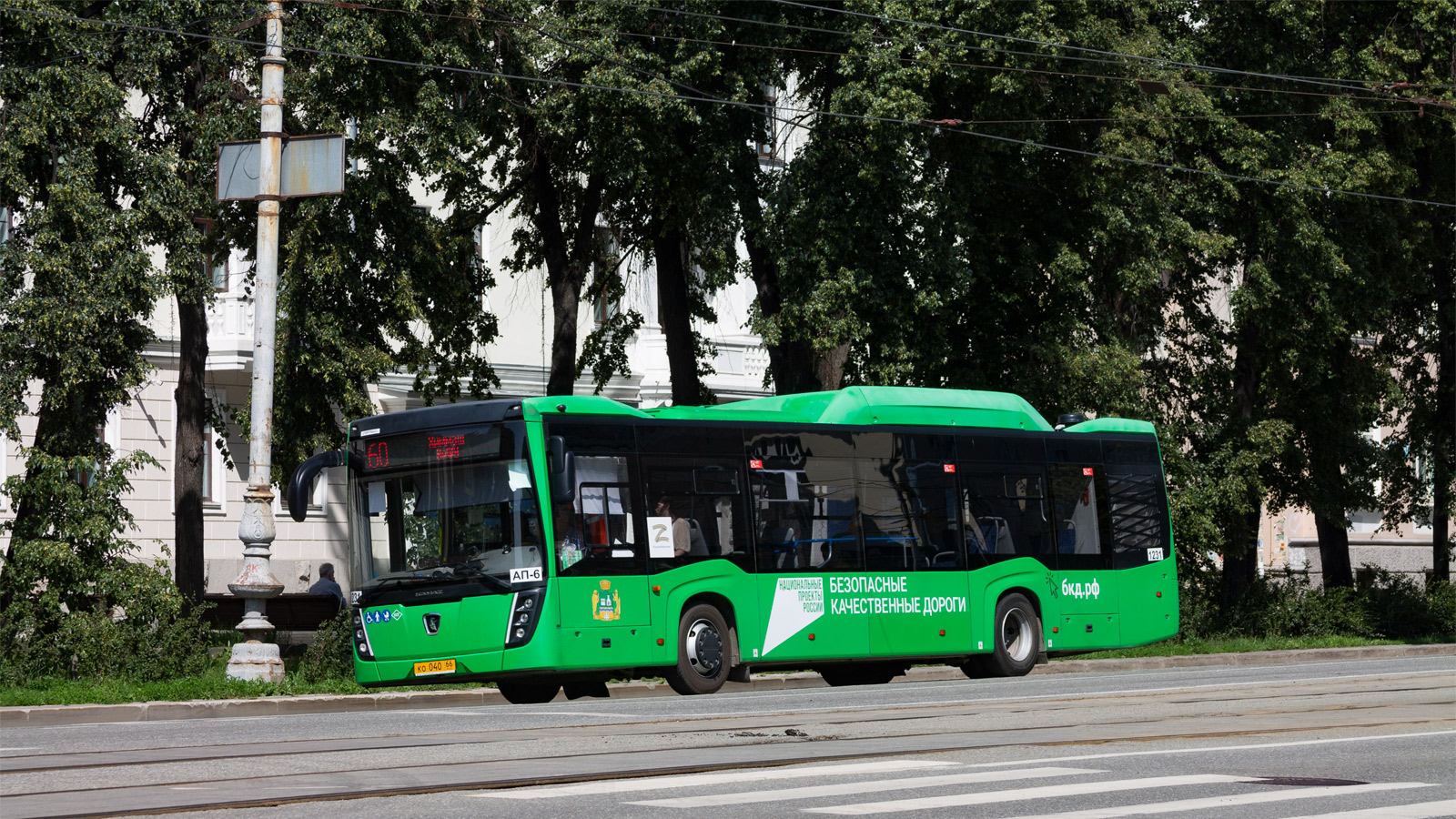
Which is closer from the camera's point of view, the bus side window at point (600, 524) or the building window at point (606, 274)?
the bus side window at point (600, 524)

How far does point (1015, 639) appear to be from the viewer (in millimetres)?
21312

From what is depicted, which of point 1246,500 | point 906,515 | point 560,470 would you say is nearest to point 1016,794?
point 560,470

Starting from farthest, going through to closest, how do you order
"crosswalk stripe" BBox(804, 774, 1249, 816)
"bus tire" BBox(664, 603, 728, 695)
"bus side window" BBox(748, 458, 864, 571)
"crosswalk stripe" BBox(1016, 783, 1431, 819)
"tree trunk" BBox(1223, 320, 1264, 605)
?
"tree trunk" BBox(1223, 320, 1264, 605) < "bus side window" BBox(748, 458, 864, 571) < "bus tire" BBox(664, 603, 728, 695) < "crosswalk stripe" BBox(804, 774, 1249, 816) < "crosswalk stripe" BBox(1016, 783, 1431, 819)

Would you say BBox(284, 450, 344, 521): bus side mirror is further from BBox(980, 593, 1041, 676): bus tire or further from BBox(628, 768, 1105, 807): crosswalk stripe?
BBox(628, 768, 1105, 807): crosswalk stripe

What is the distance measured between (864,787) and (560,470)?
8241mm

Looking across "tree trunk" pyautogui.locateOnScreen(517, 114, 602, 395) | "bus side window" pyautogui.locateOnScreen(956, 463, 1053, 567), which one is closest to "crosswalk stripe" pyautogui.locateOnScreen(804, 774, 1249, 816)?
"bus side window" pyautogui.locateOnScreen(956, 463, 1053, 567)

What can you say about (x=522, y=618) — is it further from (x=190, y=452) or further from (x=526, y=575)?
(x=190, y=452)

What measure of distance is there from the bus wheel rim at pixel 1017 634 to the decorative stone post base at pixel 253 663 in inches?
327

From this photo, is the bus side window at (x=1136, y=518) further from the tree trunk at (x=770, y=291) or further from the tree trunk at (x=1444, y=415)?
the tree trunk at (x=1444, y=415)

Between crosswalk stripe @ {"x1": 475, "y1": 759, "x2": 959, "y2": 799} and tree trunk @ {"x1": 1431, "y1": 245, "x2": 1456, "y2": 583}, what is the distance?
994 inches

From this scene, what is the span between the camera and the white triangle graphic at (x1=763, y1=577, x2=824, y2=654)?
18781 mm

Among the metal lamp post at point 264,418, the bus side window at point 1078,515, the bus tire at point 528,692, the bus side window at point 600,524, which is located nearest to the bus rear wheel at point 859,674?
the bus side window at point 1078,515

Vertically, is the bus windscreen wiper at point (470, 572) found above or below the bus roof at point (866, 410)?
below

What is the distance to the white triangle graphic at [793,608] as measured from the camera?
1878cm
